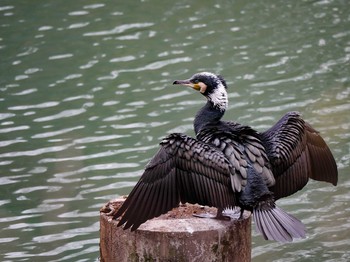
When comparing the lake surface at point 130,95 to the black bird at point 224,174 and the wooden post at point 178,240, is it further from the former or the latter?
the wooden post at point 178,240

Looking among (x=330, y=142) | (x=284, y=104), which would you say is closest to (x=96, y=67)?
(x=284, y=104)

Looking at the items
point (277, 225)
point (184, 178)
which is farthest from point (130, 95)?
point (277, 225)

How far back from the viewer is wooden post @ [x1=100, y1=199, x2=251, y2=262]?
523 centimetres

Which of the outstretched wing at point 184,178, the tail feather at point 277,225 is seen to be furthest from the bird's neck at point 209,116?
the tail feather at point 277,225

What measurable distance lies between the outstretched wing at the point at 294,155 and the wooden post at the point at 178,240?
0.62 metres

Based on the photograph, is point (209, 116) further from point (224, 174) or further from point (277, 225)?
point (277, 225)

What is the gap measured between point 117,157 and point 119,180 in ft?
1.60

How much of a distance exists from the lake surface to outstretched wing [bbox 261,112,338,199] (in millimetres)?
1320

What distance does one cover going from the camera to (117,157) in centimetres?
890

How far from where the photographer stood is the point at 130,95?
10.2m

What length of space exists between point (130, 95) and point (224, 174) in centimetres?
466

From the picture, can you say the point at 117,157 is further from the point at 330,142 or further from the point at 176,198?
the point at 176,198

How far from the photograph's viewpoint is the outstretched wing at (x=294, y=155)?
6.04 meters

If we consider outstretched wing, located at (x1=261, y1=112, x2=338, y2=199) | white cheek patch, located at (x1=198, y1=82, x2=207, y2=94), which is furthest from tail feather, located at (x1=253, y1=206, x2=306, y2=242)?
white cheek patch, located at (x1=198, y1=82, x2=207, y2=94)
